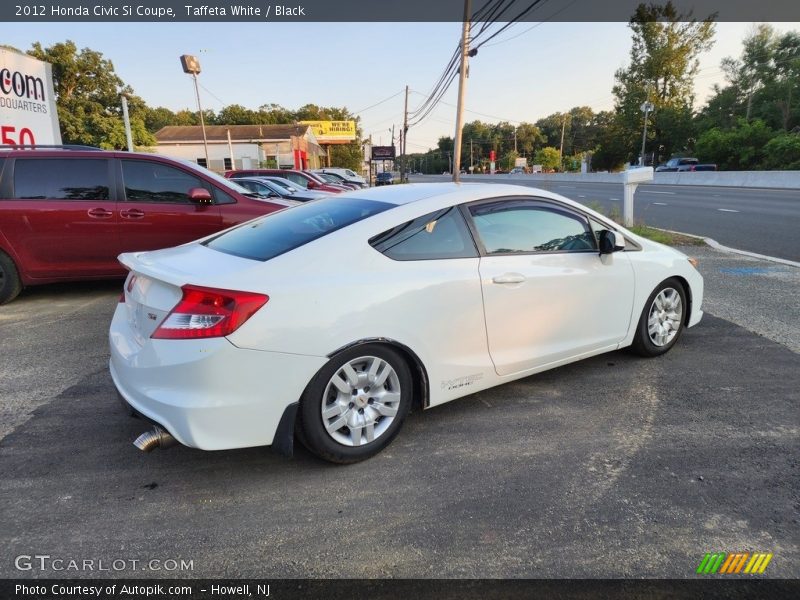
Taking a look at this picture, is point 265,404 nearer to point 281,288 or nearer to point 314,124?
point 281,288

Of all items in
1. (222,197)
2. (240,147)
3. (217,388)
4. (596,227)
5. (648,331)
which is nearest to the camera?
(217,388)

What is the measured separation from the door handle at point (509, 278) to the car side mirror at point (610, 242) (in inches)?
32.2

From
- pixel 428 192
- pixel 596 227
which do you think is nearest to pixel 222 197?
pixel 428 192

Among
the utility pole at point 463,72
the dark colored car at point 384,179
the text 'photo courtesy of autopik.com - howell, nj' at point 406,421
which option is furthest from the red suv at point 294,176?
the dark colored car at point 384,179

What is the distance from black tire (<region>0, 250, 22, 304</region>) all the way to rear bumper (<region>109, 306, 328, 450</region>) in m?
4.55

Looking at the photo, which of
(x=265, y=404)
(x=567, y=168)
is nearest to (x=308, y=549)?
(x=265, y=404)

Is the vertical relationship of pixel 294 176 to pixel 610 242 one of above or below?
above

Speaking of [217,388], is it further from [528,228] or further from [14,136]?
[14,136]

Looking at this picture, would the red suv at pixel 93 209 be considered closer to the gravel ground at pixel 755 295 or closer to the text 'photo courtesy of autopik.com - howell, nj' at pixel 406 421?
the text 'photo courtesy of autopik.com - howell, nj' at pixel 406 421

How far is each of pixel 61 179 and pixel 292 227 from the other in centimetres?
430

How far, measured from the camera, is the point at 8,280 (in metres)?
5.98

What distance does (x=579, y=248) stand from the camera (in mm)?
3803

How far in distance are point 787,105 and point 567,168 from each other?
156 feet

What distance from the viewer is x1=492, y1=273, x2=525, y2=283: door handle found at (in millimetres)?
3262
